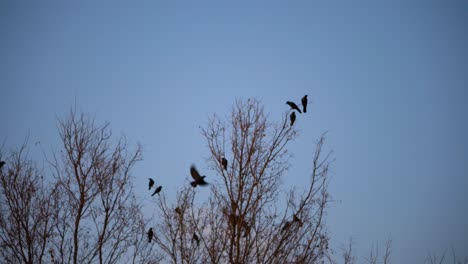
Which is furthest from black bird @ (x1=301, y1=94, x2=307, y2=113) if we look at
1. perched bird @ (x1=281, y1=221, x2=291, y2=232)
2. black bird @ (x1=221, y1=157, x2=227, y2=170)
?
perched bird @ (x1=281, y1=221, x2=291, y2=232)

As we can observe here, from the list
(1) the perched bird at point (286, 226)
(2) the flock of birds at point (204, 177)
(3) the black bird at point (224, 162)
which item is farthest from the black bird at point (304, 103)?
(1) the perched bird at point (286, 226)

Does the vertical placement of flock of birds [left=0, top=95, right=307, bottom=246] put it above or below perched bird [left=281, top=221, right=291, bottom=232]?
above

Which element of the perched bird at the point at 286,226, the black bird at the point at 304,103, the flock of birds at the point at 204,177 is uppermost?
the black bird at the point at 304,103

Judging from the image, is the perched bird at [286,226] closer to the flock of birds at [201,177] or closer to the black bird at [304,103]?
the flock of birds at [201,177]

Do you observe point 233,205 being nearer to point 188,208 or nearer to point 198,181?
point 198,181

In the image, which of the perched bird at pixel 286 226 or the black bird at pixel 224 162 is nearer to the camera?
the perched bird at pixel 286 226

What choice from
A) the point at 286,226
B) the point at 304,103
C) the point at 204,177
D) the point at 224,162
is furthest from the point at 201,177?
the point at 304,103

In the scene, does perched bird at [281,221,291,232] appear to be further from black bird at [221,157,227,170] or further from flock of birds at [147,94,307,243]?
black bird at [221,157,227,170]

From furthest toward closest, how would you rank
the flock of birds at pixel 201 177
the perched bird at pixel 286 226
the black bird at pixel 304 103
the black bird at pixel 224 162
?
the black bird at pixel 304 103
the black bird at pixel 224 162
the perched bird at pixel 286 226
the flock of birds at pixel 201 177

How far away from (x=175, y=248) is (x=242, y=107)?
12.6ft

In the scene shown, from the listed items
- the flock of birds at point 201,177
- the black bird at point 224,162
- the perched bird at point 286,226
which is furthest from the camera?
the black bird at point 224,162

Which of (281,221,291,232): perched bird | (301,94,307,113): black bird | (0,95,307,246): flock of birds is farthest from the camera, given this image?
(301,94,307,113): black bird

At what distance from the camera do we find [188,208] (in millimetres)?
8344

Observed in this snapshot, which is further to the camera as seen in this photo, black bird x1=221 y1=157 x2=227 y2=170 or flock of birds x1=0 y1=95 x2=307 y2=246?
black bird x1=221 y1=157 x2=227 y2=170
